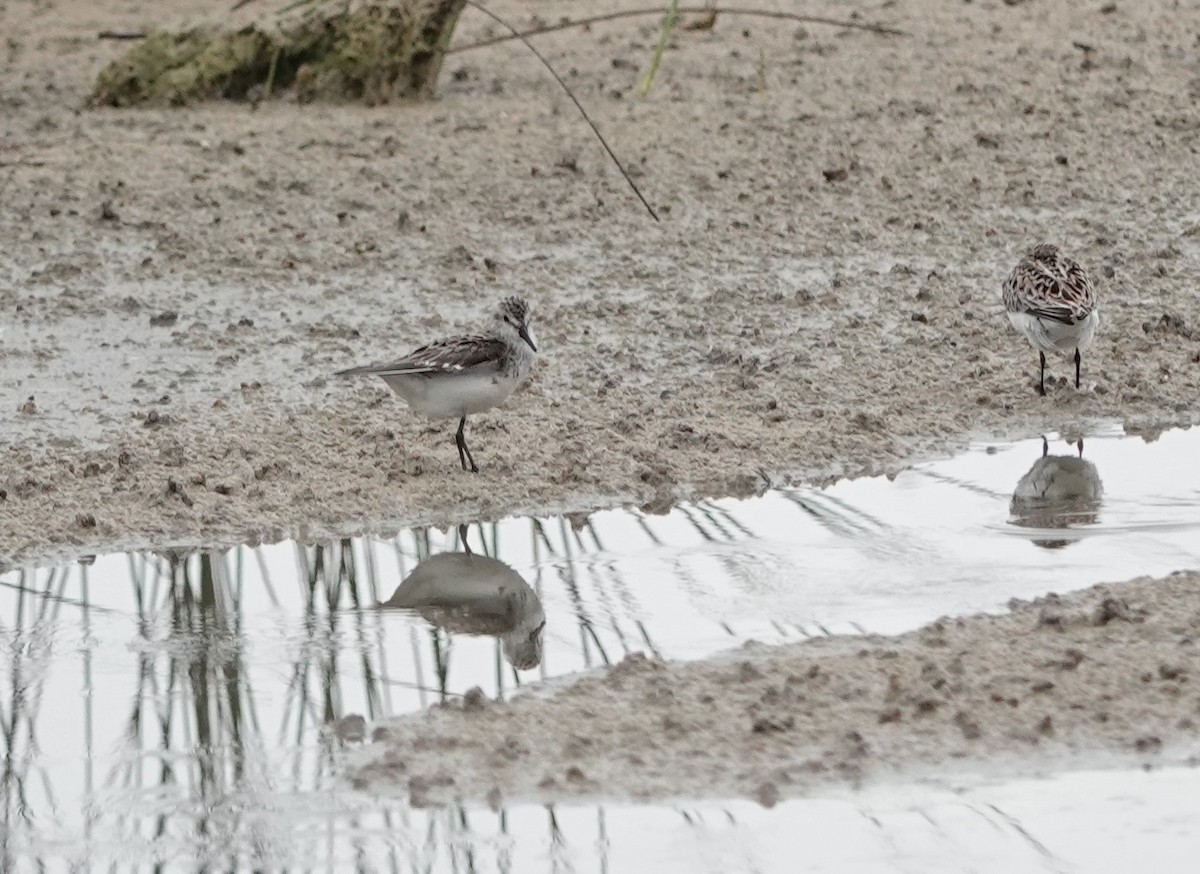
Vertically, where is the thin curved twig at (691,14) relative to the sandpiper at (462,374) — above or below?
above

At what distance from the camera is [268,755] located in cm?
591

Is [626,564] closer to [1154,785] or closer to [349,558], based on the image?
[349,558]

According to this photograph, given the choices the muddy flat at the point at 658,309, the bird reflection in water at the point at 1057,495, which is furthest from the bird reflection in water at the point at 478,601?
the bird reflection in water at the point at 1057,495

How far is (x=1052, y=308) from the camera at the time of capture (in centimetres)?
883

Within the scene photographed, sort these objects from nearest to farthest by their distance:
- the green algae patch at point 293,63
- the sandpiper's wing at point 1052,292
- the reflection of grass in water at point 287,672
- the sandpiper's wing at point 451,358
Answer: the reflection of grass in water at point 287,672
the sandpiper's wing at point 451,358
the sandpiper's wing at point 1052,292
the green algae patch at point 293,63

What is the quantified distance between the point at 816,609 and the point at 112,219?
6.52 m

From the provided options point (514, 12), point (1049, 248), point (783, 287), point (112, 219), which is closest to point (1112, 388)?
point (1049, 248)

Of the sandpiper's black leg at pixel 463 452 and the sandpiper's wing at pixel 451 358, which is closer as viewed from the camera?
the sandpiper's wing at pixel 451 358

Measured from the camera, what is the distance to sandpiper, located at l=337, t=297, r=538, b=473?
8.21 metres

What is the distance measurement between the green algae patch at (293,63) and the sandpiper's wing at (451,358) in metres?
5.97

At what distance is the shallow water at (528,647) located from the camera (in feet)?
17.4

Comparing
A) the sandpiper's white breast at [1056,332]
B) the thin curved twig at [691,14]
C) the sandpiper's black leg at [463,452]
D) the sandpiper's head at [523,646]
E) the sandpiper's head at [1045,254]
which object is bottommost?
the sandpiper's head at [523,646]

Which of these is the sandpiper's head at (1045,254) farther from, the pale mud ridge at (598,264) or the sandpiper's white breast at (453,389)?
the sandpiper's white breast at (453,389)

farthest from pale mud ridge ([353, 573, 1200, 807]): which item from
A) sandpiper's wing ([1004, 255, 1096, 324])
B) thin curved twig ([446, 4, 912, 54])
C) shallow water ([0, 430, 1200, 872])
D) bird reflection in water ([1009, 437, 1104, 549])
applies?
thin curved twig ([446, 4, 912, 54])
